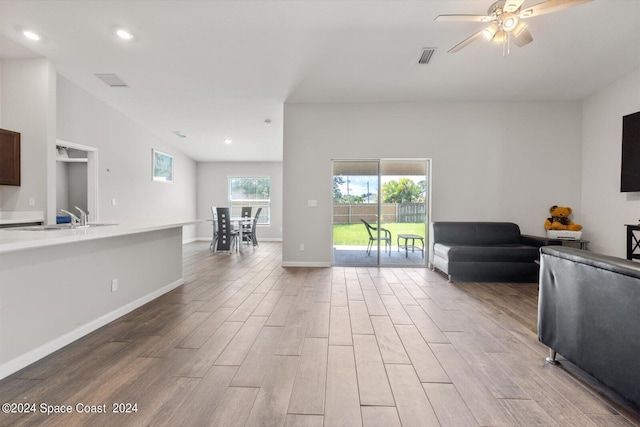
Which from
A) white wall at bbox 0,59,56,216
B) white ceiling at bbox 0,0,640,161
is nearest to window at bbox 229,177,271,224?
white ceiling at bbox 0,0,640,161

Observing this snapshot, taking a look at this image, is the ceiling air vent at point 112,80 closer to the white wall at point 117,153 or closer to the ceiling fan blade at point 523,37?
the white wall at point 117,153

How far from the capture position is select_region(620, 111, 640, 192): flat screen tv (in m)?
4.38

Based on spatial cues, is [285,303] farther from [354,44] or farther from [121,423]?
[354,44]

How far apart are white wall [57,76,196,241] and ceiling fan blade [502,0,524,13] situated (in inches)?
239

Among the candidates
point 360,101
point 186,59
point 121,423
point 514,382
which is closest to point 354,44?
point 360,101

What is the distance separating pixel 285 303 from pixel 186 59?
3.66 m

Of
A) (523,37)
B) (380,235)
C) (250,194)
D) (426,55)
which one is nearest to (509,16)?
(523,37)

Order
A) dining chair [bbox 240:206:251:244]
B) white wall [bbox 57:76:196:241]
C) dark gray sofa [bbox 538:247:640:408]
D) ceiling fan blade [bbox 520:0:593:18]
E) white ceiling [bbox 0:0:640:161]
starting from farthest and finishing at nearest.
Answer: dining chair [bbox 240:206:251:244]
white wall [bbox 57:76:196:241]
white ceiling [bbox 0:0:640:161]
ceiling fan blade [bbox 520:0:593:18]
dark gray sofa [bbox 538:247:640:408]

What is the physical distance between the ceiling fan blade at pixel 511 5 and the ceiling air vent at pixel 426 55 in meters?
1.26

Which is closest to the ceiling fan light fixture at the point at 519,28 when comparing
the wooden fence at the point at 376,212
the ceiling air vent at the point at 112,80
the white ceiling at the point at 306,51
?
the white ceiling at the point at 306,51

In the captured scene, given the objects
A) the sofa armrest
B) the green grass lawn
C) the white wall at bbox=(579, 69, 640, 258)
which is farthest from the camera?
the green grass lawn

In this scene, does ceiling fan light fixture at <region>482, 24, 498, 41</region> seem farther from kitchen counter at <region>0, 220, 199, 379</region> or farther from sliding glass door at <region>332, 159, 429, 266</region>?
kitchen counter at <region>0, 220, 199, 379</region>

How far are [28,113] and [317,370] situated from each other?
543 cm

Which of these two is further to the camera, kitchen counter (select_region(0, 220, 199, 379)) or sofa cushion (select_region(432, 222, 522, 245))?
sofa cushion (select_region(432, 222, 522, 245))
